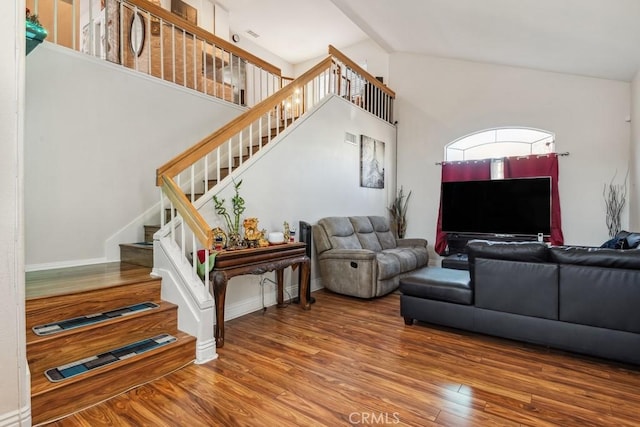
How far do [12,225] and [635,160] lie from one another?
6.36 m

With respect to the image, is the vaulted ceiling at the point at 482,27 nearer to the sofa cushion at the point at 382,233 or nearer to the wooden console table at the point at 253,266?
the sofa cushion at the point at 382,233

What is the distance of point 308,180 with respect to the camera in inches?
175

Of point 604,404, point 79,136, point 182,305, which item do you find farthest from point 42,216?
point 604,404

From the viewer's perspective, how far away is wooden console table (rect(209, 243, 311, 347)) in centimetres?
268

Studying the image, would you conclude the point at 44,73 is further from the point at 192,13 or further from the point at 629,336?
the point at 629,336

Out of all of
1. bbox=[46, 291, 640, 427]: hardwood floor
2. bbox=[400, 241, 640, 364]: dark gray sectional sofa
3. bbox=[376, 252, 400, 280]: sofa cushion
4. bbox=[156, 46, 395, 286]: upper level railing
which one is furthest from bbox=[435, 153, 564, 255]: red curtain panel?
bbox=[46, 291, 640, 427]: hardwood floor

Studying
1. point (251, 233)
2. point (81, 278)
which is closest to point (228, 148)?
point (251, 233)

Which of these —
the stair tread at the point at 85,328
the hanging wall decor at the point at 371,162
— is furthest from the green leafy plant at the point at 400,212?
the stair tread at the point at 85,328

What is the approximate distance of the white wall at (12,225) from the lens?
5.16 ft

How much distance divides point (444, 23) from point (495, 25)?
737 millimetres

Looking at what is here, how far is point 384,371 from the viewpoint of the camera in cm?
232

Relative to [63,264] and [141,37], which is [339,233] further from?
[141,37]

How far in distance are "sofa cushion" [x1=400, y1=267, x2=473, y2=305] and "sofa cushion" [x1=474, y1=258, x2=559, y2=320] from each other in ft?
0.38

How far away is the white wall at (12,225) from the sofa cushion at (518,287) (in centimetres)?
308
